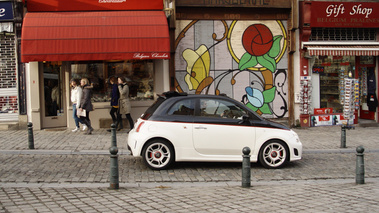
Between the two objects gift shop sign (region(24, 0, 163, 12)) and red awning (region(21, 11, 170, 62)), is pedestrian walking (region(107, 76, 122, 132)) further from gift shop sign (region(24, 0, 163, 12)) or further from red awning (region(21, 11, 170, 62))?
gift shop sign (region(24, 0, 163, 12))

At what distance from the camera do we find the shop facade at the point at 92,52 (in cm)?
1380

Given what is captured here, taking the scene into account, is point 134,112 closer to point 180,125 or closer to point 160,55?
point 160,55

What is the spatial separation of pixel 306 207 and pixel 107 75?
10504mm

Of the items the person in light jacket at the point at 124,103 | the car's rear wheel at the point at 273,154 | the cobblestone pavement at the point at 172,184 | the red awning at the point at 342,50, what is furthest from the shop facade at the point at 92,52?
the car's rear wheel at the point at 273,154

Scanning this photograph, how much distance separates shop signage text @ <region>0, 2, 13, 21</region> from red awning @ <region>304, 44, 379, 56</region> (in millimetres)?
10203

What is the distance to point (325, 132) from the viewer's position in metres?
15.0

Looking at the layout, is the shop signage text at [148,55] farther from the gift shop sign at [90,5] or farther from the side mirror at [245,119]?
the side mirror at [245,119]

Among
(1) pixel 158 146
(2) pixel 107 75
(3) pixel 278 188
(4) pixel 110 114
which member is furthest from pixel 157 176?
(2) pixel 107 75

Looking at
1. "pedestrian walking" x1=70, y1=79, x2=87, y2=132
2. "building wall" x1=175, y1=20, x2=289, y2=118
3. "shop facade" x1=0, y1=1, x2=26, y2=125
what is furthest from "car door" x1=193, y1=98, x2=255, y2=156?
"shop facade" x1=0, y1=1, x2=26, y2=125

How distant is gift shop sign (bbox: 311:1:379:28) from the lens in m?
15.9

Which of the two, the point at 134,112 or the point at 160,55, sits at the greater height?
the point at 160,55

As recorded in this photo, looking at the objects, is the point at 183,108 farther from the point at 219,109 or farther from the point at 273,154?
the point at 273,154

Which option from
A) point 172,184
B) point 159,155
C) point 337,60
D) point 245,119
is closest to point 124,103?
point 159,155

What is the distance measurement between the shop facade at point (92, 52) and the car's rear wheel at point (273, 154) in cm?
615
